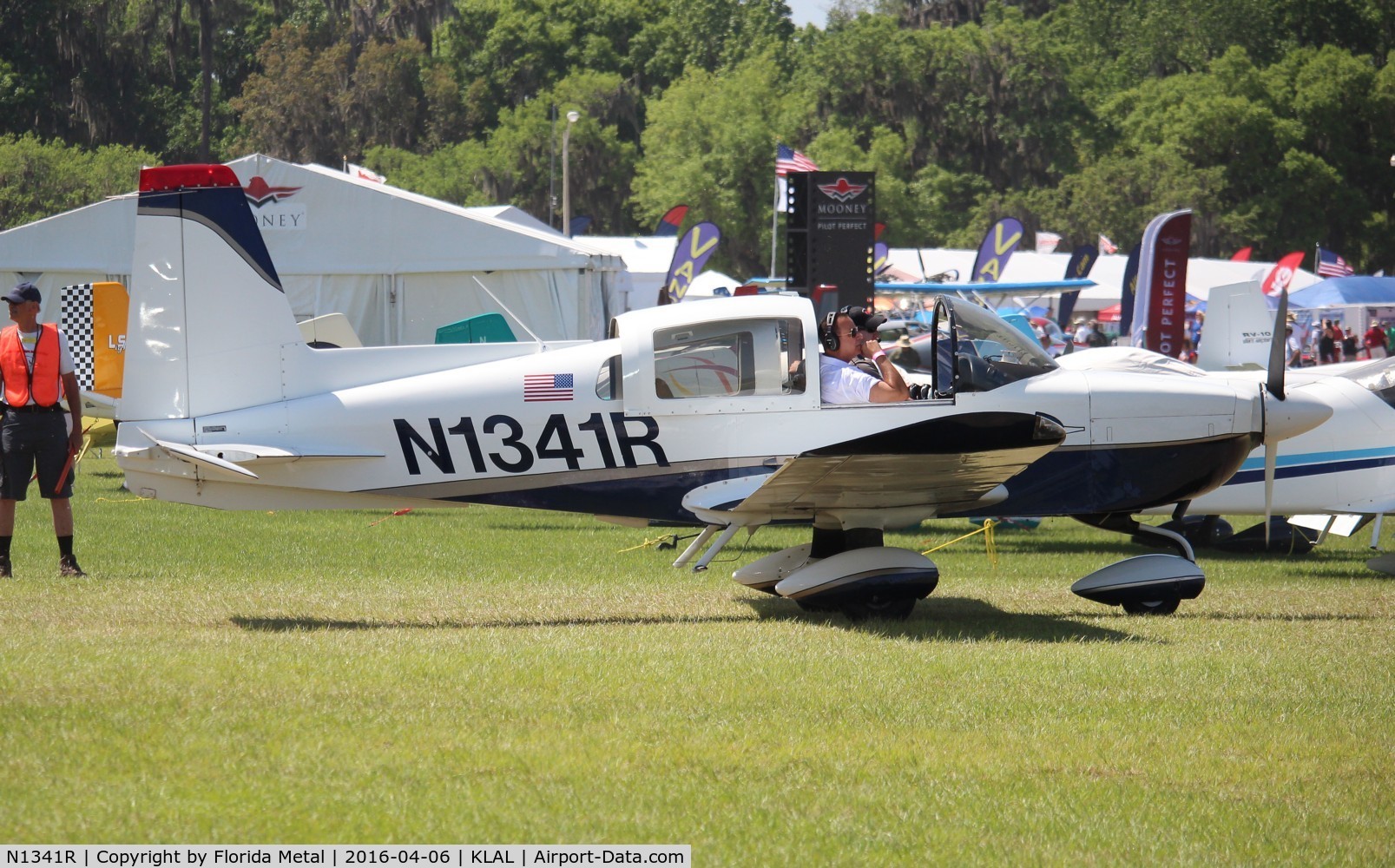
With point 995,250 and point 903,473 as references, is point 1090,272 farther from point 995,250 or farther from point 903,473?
point 903,473

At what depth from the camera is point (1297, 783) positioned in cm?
485

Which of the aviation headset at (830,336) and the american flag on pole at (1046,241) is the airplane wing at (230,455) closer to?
the aviation headset at (830,336)

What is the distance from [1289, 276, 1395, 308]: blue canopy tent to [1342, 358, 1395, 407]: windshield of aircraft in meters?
26.5

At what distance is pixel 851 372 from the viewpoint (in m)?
8.02

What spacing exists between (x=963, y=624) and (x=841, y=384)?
1.61 meters

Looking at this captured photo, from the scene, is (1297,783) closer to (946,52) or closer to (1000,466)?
(1000,466)

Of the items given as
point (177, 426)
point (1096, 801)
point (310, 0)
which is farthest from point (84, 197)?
point (1096, 801)

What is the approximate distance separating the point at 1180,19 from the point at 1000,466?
8326 centimetres

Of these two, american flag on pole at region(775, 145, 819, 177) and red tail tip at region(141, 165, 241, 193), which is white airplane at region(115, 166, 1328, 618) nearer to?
red tail tip at region(141, 165, 241, 193)

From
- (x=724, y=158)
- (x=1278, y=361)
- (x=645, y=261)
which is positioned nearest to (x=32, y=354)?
(x=1278, y=361)

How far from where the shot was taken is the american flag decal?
25.6ft

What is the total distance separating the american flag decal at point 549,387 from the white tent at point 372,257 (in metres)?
10.2

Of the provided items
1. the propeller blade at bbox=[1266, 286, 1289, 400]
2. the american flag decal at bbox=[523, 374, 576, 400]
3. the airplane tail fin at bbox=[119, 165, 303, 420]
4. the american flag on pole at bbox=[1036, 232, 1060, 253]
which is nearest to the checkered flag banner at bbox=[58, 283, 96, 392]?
the airplane tail fin at bbox=[119, 165, 303, 420]

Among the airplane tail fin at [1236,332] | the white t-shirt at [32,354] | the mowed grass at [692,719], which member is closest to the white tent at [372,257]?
the airplane tail fin at [1236,332]
